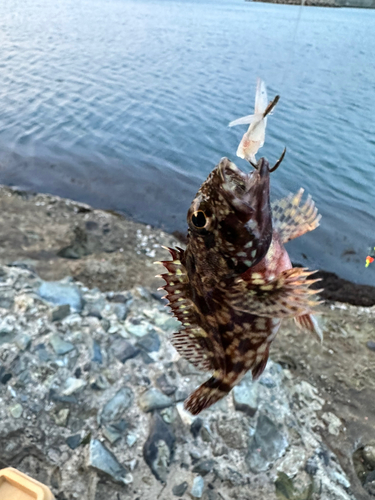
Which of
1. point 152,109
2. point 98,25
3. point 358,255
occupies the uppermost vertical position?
point 98,25

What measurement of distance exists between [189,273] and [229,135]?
14313mm

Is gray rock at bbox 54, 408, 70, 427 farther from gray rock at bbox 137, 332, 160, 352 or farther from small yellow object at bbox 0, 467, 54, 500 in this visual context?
gray rock at bbox 137, 332, 160, 352

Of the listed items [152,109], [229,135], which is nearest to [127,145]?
[152,109]

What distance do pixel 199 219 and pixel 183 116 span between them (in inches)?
680

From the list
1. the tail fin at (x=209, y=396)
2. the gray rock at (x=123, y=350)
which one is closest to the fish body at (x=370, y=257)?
the gray rock at (x=123, y=350)

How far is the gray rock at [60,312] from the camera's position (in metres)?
6.49

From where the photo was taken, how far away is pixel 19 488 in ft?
14.0

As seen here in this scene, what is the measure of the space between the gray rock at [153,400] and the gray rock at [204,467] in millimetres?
935

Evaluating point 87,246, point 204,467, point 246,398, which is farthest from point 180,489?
point 87,246

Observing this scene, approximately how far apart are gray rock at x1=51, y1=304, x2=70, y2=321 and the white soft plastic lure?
5.59 metres

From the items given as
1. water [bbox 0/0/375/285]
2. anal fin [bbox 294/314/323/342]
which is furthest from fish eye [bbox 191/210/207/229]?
water [bbox 0/0/375/285]

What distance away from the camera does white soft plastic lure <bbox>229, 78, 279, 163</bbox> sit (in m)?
1.59

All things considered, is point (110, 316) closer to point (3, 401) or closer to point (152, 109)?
point (3, 401)

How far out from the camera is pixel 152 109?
759 inches
